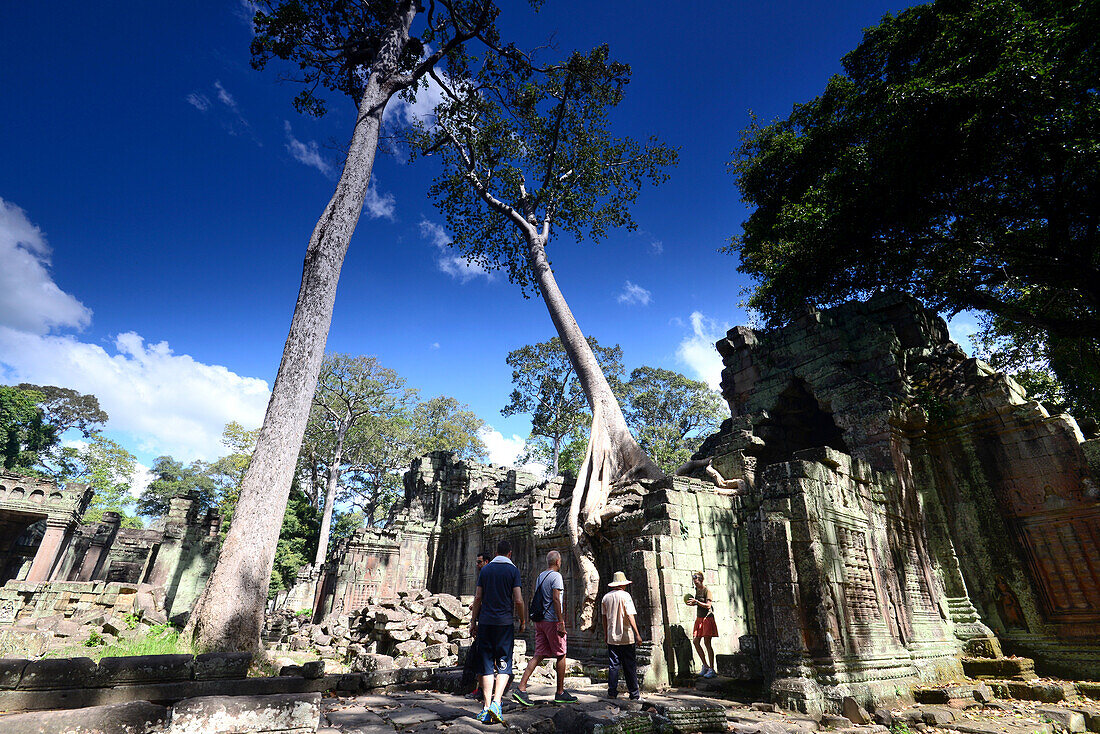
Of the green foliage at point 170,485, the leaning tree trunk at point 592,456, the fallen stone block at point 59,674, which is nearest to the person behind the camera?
the fallen stone block at point 59,674

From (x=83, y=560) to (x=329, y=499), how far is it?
10317 millimetres

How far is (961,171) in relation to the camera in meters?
9.43

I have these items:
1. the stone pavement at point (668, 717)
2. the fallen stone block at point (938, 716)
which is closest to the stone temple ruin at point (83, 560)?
the stone pavement at point (668, 717)

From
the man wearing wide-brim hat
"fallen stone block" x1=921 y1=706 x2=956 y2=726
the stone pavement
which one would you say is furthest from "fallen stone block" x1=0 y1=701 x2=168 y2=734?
"fallen stone block" x1=921 y1=706 x2=956 y2=726

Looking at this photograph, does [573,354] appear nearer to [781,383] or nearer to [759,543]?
[781,383]

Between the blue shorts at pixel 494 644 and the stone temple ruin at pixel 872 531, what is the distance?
3.17m

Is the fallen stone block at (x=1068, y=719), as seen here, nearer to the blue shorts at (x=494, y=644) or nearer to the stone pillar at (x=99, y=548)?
the blue shorts at (x=494, y=644)

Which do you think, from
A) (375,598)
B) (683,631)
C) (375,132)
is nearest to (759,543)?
(683,631)

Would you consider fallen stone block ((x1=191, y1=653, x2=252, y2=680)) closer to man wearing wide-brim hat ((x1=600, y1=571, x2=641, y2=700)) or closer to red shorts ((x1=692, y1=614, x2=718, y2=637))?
man wearing wide-brim hat ((x1=600, y1=571, x2=641, y2=700))

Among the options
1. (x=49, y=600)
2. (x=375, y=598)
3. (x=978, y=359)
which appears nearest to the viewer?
(x=978, y=359)

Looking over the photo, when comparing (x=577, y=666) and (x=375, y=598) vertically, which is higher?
(x=375, y=598)

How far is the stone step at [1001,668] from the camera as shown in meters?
7.17

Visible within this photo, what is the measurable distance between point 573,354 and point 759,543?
9.27 m

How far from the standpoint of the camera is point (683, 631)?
7512 mm
